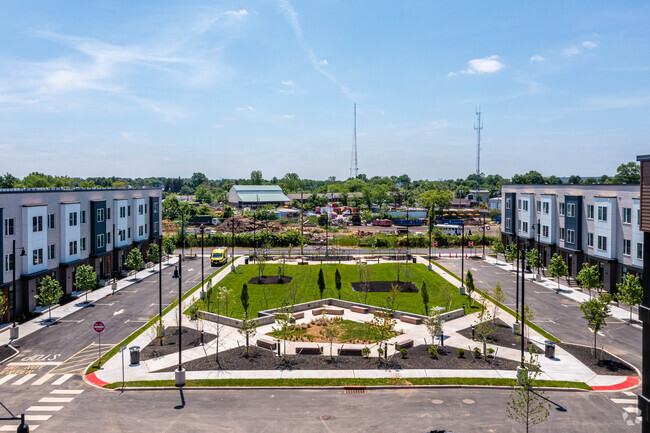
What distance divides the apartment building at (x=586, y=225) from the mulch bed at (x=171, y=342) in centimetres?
2862

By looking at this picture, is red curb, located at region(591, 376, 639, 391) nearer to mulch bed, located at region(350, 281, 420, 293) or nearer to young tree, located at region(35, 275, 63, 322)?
mulch bed, located at region(350, 281, 420, 293)

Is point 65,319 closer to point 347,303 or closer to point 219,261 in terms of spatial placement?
point 347,303

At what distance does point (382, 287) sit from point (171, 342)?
1015 inches

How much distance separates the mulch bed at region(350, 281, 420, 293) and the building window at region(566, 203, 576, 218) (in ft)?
75.7

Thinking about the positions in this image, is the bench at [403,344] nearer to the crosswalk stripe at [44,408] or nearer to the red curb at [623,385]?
the red curb at [623,385]

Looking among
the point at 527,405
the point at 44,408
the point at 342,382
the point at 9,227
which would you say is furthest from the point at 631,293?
the point at 9,227

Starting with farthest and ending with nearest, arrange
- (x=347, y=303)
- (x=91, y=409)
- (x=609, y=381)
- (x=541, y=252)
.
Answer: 1. (x=541, y=252)
2. (x=347, y=303)
3. (x=609, y=381)
4. (x=91, y=409)

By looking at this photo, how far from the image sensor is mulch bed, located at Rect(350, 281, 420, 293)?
50938 mm

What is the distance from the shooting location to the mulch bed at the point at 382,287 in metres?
50.9

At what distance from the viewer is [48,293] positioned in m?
40.2

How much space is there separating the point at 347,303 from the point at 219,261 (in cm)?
3119

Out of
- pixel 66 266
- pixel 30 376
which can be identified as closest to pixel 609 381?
pixel 30 376

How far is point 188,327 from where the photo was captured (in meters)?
38.0

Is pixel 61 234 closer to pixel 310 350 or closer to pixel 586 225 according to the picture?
pixel 310 350
